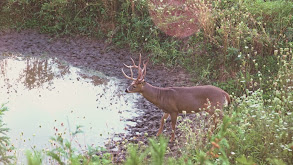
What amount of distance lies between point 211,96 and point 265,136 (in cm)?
162

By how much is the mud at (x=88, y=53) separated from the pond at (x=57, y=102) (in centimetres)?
25

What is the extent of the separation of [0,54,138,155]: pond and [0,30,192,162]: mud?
0.82ft

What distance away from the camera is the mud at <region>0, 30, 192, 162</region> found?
328 inches

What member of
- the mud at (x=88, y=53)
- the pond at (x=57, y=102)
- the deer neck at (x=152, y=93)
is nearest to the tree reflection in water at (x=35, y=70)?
the pond at (x=57, y=102)

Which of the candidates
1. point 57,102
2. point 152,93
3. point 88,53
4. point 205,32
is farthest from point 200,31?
point 57,102

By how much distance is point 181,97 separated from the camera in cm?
617

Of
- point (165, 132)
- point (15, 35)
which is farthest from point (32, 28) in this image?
point (165, 132)

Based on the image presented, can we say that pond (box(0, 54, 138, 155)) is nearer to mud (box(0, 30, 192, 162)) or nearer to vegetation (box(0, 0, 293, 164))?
mud (box(0, 30, 192, 162))

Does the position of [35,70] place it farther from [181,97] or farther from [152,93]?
[181,97]

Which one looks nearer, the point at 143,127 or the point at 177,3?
the point at 143,127

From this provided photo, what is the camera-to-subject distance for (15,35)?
1037cm

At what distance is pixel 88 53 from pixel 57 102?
2.43 meters

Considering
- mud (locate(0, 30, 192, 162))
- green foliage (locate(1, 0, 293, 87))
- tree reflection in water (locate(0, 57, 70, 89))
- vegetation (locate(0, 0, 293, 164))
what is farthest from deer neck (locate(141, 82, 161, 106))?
tree reflection in water (locate(0, 57, 70, 89))

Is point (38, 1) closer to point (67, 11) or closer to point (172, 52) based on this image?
point (67, 11)
